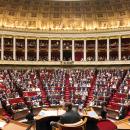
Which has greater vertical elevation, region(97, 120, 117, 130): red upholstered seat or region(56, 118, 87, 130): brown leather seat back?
region(56, 118, 87, 130): brown leather seat back

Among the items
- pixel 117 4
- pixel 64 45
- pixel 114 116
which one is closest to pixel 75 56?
pixel 64 45

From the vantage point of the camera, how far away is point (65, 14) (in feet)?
140

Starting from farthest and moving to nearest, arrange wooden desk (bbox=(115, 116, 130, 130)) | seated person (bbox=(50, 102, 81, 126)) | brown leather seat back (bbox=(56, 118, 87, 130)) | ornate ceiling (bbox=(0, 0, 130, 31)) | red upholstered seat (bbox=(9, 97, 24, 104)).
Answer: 1. ornate ceiling (bbox=(0, 0, 130, 31))
2. red upholstered seat (bbox=(9, 97, 24, 104))
3. wooden desk (bbox=(115, 116, 130, 130))
4. seated person (bbox=(50, 102, 81, 126))
5. brown leather seat back (bbox=(56, 118, 87, 130))

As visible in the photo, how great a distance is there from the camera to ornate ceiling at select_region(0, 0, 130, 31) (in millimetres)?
41062

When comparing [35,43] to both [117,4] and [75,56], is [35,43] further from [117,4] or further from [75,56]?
[117,4]

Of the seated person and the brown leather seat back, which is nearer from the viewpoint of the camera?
the brown leather seat back

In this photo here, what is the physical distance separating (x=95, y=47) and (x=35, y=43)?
836cm

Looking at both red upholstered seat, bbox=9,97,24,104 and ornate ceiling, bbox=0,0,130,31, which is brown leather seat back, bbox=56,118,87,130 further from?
ornate ceiling, bbox=0,0,130,31

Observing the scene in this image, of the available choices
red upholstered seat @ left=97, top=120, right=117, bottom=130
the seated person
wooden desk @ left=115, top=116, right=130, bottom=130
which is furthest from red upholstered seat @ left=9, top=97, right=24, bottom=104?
the seated person

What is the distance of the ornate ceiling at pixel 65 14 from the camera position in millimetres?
41062

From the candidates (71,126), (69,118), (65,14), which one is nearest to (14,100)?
(65,14)

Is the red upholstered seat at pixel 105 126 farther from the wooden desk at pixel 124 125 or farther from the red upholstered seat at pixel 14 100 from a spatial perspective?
the red upholstered seat at pixel 14 100

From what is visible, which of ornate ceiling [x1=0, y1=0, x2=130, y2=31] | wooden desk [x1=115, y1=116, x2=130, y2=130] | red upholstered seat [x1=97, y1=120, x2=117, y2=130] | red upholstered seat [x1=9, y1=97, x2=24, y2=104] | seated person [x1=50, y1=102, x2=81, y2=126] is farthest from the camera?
ornate ceiling [x1=0, y1=0, x2=130, y2=31]

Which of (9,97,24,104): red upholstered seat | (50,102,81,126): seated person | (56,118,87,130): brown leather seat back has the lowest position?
(9,97,24,104): red upholstered seat
